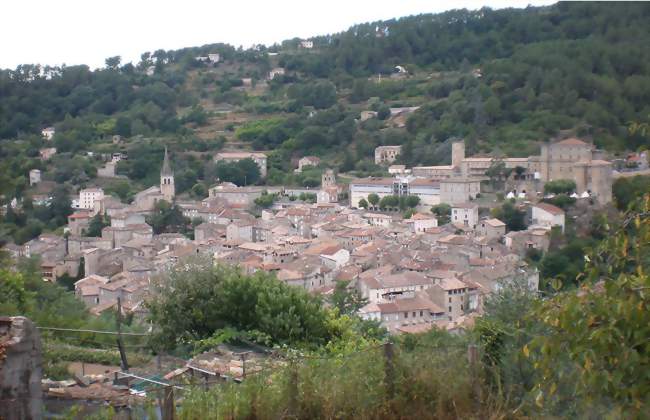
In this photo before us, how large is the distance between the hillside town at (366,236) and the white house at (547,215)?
41mm

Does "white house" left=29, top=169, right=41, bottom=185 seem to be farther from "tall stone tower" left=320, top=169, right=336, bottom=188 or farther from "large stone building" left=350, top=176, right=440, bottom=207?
"large stone building" left=350, top=176, right=440, bottom=207

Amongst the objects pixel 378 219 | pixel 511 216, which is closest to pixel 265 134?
pixel 378 219

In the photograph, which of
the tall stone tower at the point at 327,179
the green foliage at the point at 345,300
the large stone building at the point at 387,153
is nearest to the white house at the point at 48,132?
the tall stone tower at the point at 327,179

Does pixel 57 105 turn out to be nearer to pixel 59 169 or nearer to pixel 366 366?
pixel 59 169

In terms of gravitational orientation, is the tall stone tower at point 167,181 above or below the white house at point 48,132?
below

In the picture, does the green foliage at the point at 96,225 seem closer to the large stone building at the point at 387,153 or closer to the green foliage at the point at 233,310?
the large stone building at the point at 387,153

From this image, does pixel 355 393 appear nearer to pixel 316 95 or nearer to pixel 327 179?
pixel 327 179

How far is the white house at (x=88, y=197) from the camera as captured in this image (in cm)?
→ 3459

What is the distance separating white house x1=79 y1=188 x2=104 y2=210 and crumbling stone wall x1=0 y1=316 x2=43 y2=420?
3283 cm

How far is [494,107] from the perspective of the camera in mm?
40562

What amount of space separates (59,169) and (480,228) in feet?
69.5

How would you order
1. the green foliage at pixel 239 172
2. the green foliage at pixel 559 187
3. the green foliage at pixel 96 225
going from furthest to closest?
the green foliage at pixel 239 172 < the green foliage at pixel 559 187 < the green foliage at pixel 96 225

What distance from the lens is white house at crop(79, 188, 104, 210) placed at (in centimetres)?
3459

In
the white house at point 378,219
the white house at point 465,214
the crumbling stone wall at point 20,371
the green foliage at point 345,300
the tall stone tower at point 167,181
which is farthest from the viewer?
the tall stone tower at point 167,181
